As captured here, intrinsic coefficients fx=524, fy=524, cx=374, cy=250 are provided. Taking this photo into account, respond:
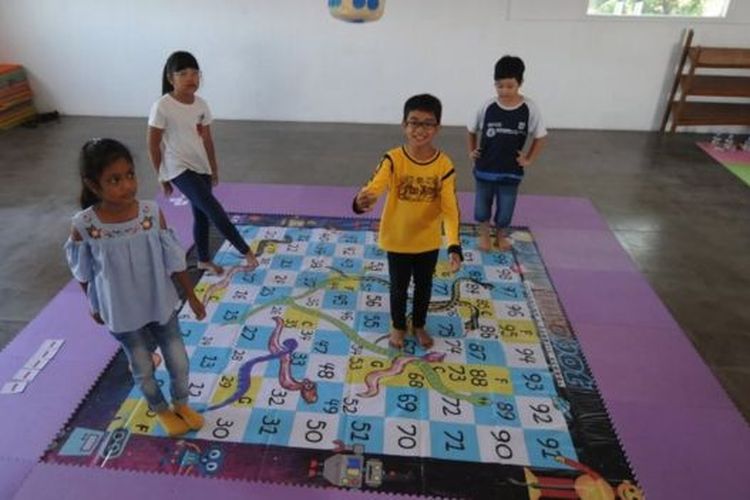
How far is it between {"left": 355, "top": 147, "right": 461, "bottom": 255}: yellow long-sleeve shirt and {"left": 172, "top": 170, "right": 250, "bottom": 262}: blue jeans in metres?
1.13

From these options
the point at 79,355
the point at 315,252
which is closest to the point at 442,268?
the point at 315,252

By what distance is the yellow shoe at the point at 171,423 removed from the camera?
6.69ft

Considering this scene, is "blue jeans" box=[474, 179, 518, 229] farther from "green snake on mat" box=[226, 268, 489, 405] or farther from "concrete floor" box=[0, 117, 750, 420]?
"concrete floor" box=[0, 117, 750, 420]

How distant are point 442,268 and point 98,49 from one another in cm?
511

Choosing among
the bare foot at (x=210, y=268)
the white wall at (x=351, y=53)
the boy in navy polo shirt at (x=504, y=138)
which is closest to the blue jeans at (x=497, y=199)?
the boy in navy polo shirt at (x=504, y=138)

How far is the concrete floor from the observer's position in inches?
115

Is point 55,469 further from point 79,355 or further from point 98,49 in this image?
point 98,49

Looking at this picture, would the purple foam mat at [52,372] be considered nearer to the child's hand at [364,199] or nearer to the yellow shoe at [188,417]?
the yellow shoe at [188,417]

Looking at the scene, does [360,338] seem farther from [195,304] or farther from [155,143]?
[155,143]

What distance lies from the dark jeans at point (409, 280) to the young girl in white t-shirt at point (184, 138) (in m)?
1.13

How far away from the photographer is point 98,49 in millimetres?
5969

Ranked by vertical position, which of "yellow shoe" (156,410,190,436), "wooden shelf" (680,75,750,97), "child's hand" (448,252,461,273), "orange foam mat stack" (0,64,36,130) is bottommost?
"yellow shoe" (156,410,190,436)

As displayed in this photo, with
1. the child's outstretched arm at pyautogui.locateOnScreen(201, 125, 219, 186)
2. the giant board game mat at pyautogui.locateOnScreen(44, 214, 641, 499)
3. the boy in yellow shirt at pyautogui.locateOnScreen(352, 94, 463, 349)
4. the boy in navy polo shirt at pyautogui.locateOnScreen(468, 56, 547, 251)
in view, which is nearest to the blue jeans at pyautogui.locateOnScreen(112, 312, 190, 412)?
the giant board game mat at pyautogui.locateOnScreen(44, 214, 641, 499)

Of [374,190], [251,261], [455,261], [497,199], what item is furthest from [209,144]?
[497,199]
